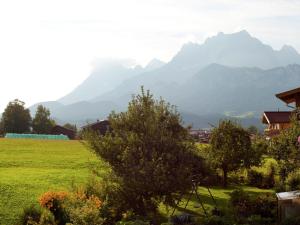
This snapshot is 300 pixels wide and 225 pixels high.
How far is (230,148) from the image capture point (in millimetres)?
36094

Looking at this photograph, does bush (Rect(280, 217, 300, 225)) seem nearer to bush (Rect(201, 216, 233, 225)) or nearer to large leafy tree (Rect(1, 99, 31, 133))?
bush (Rect(201, 216, 233, 225))

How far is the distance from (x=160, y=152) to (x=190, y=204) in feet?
27.2

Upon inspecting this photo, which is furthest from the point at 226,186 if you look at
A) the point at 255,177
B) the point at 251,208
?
the point at 251,208

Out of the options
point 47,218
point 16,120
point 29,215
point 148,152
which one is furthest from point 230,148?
point 16,120

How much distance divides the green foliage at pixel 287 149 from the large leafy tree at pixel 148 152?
34.2ft

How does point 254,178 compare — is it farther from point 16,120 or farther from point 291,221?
point 16,120

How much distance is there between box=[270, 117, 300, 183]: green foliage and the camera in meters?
31.0

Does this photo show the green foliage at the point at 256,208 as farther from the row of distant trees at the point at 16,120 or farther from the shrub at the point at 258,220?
the row of distant trees at the point at 16,120

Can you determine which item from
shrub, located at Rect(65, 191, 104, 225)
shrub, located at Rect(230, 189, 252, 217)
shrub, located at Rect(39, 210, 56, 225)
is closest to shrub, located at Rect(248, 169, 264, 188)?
shrub, located at Rect(230, 189, 252, 217)

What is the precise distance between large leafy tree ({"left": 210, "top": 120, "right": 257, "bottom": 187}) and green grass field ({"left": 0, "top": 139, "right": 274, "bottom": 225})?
1811 mm

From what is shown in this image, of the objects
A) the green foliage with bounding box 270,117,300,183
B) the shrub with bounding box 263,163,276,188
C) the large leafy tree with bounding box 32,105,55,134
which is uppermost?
the large leafy tree with bounding box 32,105,55,134

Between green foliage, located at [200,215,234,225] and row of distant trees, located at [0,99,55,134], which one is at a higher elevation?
row of distant trees, located at [0,99,55,134]

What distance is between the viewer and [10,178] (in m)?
31.4

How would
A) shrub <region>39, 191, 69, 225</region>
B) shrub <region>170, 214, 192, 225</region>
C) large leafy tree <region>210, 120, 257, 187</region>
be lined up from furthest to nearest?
large leafy tree <region>210, 120, 257, 187</region>, shrub <region>39, 191, 69, 225</region>, shrub <region>170, 214, 192, 225</region>
